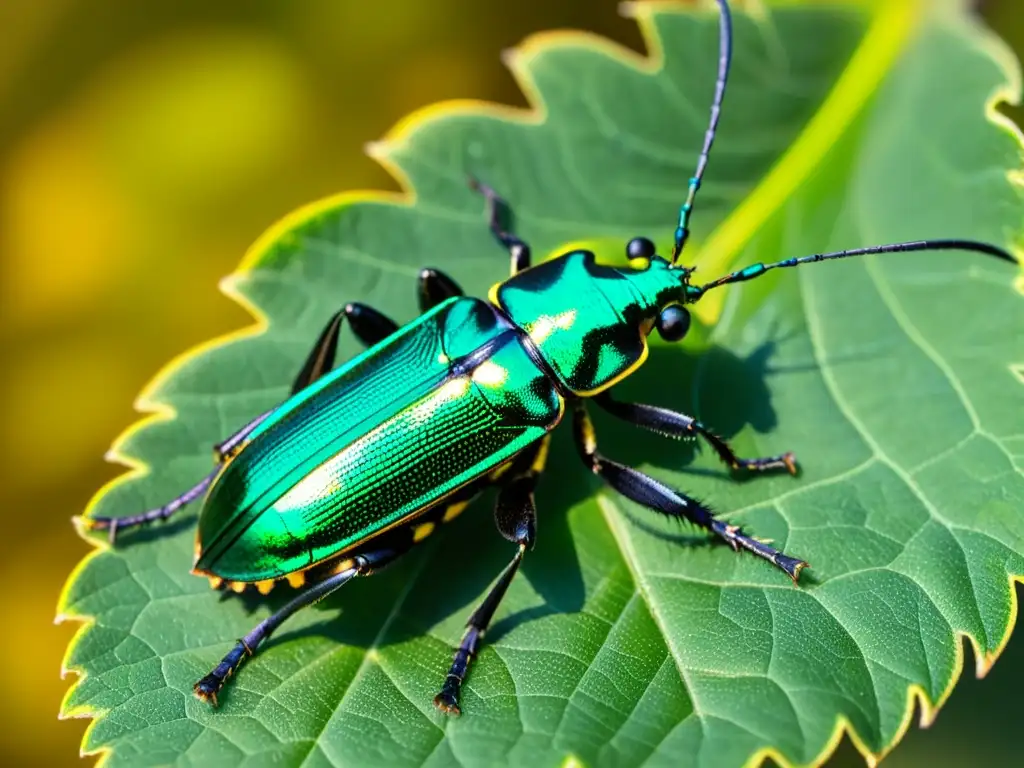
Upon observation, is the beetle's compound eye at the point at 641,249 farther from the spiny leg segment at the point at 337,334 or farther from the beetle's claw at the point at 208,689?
the beetle's claw at the point at 208,689

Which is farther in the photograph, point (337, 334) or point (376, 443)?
point (337, 334)

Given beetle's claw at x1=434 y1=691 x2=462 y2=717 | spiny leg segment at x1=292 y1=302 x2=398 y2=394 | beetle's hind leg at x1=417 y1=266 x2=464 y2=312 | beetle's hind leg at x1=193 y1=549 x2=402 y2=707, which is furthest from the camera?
beetle's hind leg at x1=417 y1=266 x2=464 y2=312

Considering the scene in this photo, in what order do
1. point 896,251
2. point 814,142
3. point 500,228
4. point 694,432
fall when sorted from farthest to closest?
1. point 814,142
2. point 500,228
3. point 694,432
4. point 896,251

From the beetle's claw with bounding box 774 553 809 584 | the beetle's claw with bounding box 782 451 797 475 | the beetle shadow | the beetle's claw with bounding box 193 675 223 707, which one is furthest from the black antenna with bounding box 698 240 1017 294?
the beetle's claw with bounding box 193 675 223 707

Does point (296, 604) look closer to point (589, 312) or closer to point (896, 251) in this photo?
point (589, 312)

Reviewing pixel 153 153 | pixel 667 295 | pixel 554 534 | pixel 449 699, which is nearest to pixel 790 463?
pixel 667 295

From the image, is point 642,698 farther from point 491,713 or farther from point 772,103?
point 772,103

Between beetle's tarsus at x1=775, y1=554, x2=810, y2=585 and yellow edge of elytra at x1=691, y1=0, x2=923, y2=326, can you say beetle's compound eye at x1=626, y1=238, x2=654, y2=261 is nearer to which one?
yellow edge of elytra at x1=691, y1=0, x2=923, y2=326
